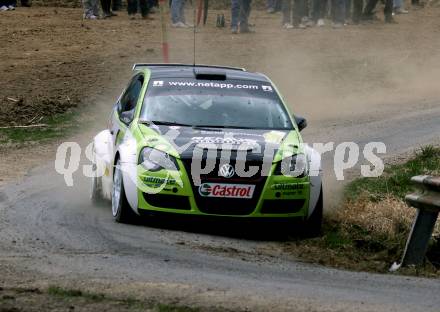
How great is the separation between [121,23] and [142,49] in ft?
11.0

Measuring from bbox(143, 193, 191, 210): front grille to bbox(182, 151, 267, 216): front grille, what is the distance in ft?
0.38

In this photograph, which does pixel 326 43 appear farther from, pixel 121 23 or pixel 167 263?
pixel 167 263

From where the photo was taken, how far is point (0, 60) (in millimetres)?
22812

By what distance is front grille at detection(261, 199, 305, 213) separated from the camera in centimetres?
1028

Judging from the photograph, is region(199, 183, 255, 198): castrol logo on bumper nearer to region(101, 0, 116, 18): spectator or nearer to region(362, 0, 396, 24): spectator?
region(101, 0, 116, 18): spectator

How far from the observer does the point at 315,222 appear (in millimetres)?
10594

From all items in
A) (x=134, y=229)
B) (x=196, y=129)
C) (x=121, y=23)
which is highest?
(x=196, y=129)

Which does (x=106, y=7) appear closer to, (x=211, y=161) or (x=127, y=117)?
(x=127, y=117)

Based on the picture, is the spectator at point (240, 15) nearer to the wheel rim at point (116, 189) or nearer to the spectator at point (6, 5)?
the spectator at point (6, 5)

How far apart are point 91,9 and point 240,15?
4.01 meters

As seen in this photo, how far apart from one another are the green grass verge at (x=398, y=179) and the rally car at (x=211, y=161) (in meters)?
1.32

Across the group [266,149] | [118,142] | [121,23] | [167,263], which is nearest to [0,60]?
[121,23]

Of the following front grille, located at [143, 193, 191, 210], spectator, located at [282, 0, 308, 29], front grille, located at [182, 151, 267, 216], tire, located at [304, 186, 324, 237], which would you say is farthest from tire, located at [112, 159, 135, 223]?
spectator, located at [282, 0, 308, 29]

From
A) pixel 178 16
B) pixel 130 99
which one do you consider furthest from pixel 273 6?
pixel 130 99
